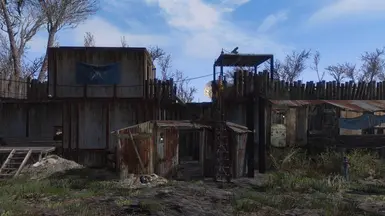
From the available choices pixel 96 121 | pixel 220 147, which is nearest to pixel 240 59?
pixel 220 147

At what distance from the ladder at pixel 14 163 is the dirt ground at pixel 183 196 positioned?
44 centimetres

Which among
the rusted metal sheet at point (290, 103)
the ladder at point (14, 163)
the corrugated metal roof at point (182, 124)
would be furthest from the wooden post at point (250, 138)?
the ladder at point (14, 163)

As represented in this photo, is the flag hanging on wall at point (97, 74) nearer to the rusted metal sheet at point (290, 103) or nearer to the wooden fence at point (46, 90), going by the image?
the wooden fence at point (46, 90)

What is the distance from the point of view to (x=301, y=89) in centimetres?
2614

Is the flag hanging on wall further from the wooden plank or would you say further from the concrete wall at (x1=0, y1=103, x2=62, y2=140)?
the wooden plank

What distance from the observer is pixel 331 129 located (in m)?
24.7

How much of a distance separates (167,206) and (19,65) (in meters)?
30.8

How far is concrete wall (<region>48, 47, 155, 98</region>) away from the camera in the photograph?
87.9 ft

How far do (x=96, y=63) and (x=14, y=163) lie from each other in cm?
780

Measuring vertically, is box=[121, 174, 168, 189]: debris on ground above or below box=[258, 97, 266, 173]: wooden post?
below

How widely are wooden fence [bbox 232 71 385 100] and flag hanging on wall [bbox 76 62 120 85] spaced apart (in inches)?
285

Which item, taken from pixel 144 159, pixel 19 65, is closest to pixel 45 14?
pixel 19 65

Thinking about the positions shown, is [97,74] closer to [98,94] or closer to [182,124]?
[98,94]

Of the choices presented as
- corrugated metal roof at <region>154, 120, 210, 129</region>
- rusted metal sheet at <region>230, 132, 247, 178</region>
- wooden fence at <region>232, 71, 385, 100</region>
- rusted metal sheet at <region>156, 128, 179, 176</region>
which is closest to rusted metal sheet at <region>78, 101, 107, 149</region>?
corrugated metal roof at <region>154, 120, 210, 129</region>
